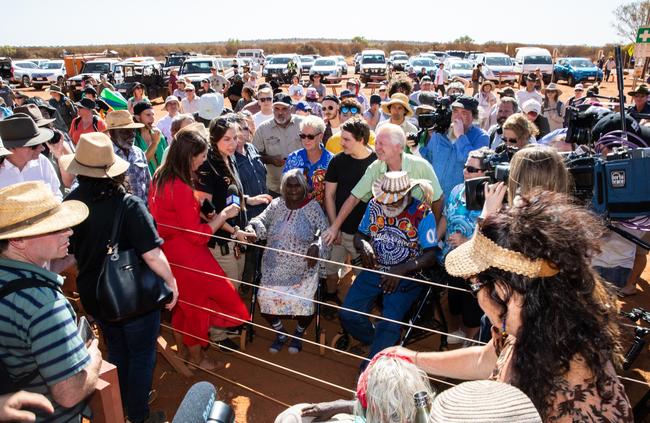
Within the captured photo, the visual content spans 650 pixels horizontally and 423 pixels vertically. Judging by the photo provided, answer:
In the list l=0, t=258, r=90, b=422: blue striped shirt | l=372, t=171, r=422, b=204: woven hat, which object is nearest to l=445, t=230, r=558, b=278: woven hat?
l=0, t=258, r=90, b=422: blue striped shirt

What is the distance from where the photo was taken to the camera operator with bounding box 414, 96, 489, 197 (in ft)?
16.6

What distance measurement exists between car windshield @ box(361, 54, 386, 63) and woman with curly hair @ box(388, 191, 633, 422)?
96.3 feet

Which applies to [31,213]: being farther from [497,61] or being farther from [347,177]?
[497,61]

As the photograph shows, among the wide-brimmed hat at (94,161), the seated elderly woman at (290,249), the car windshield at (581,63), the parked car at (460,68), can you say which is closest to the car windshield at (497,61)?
the parked car at (460,68)

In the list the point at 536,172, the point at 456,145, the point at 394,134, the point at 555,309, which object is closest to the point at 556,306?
the point at 555,309

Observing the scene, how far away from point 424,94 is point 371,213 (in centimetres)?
469

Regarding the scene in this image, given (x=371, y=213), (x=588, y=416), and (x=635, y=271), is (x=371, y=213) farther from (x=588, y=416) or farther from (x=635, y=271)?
(x=635, y=271)

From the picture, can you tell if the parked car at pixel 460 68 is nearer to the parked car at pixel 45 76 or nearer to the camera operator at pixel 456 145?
the camera operator at pixel 456 145

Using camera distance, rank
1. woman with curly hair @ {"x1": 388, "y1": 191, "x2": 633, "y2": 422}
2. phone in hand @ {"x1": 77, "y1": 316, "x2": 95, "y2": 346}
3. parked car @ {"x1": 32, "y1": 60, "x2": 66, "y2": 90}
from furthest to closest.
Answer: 1. parked car @ {"x1": 32, "y1": 60, "x2": 66, "y2": 90}
2. phone in hand @ {"x1": 77, "y1": 316, "x2": 95, "y2": 346}
3. woman with curly hair @ {"x1": 388, "y1": 191, "x2": 633, "y2": 422}

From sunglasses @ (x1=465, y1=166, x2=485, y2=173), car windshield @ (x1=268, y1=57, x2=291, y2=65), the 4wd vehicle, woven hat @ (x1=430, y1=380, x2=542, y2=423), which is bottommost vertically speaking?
woven hat @ (x1=430, y1=380, x2=542, y2=423)

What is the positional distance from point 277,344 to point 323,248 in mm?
997

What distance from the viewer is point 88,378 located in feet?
6.59

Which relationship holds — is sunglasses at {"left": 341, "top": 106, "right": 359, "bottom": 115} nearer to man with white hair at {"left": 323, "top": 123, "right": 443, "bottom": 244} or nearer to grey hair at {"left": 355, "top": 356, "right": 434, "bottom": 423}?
man with white hair at {"left": 323, "top": 123, "right": 443, "bottom": 244}

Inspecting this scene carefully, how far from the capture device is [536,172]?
280 centimetres
